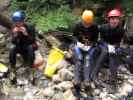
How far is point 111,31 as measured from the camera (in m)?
9.93

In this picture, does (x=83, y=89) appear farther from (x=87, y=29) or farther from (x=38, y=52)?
(x=38, y=52)

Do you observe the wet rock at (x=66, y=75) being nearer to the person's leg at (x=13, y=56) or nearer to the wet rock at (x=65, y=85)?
the wet rock at (x=65, y=85)

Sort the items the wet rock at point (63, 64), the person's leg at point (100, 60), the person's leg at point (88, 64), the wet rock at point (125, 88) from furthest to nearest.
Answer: the wet rock at point (63, 64)
the person's leg at point (100, 60)
the wet rock at point (125, 88)
the person's leg at point (88, 64)

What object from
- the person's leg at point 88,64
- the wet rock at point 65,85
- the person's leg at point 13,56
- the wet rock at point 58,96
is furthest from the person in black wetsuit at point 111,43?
the person's leg at point 13,56

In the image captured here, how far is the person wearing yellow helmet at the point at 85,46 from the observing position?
9.33 m

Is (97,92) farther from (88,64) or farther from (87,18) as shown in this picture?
(87,18)

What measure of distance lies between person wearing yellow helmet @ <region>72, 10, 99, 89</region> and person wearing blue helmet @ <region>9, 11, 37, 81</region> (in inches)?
34.8

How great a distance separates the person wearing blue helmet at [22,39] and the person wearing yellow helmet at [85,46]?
88 centimetres

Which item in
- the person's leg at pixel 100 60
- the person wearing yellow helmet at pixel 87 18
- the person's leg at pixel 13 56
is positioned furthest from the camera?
the person's leg at pixel 13 56

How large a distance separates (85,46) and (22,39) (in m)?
1.28

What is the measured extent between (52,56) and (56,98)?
1.49 meters

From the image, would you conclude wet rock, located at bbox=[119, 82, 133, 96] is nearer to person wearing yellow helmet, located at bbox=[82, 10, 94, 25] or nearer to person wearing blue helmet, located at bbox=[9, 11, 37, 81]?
person wearing yellow helmet, located at bbox=[82, 10, 94, 25]

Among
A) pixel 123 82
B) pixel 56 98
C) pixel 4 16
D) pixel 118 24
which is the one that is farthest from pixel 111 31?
pixel 4 16

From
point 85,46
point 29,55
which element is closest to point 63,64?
point 29,55
